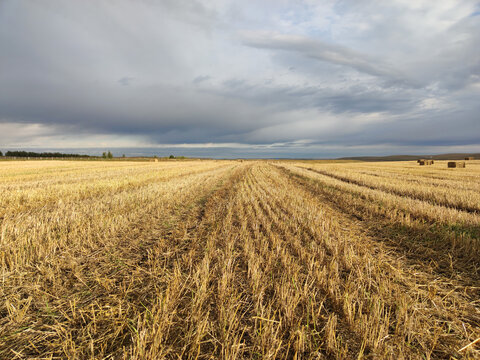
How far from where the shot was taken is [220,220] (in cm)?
676

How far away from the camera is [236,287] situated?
10.5 ft

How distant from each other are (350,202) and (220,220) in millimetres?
6541

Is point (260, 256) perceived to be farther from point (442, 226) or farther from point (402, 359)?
point (442, 226)

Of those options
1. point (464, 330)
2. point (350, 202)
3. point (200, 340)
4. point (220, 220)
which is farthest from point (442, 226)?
point (200, 340)

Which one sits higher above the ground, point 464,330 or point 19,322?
point 19,322

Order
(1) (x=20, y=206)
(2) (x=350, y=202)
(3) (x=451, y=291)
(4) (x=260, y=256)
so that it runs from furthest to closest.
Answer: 1. (2) (x=350, y=202)
2. (1) (x=20, y=206)
3. (4) (x=260, y=256)
4. (3) (x=451, y=291)

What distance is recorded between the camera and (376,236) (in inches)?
234

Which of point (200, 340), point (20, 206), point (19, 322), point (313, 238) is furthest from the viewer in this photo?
point (20, 206)

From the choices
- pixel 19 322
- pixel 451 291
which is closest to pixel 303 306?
pixel 451 291

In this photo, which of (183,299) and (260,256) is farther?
(260,256)

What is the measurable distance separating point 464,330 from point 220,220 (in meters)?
5.46

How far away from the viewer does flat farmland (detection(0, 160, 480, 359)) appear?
2232 millimetres

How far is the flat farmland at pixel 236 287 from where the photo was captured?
7.32 feet

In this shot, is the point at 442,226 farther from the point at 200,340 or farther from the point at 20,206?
the point at 20,206
